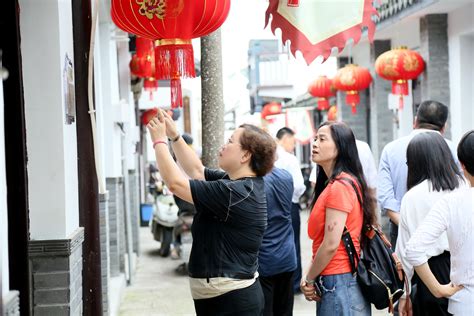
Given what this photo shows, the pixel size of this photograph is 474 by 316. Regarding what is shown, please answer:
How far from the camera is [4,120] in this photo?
12.6ft

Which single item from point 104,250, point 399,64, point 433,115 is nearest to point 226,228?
point 433,115

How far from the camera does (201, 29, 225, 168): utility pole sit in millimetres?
6281

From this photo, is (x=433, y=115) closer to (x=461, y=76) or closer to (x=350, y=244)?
(x=350, y=244)

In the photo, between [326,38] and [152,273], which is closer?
[326,38]

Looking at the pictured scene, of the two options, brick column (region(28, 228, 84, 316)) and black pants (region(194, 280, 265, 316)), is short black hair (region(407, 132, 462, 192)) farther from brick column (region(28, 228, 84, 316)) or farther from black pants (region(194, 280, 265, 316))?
brick column (region(28, 228, 84, 316))

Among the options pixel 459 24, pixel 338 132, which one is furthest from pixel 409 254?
pixel 459 24

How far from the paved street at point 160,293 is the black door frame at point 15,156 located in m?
4.73

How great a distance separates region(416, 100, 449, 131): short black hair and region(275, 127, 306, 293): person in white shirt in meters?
2.24

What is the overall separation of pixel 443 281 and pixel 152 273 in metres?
7.34

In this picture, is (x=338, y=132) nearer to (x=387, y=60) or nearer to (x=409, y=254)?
(x=409, y=254)

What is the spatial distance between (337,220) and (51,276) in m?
1.62

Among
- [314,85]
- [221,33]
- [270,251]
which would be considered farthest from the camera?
[314,85]

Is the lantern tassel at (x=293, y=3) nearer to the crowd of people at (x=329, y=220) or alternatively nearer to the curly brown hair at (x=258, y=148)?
the crowd of people at (x=329, y=220)

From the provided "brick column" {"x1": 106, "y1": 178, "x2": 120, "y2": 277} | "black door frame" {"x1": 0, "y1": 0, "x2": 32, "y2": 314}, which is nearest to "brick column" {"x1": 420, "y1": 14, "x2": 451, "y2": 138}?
"brick column" {"x1": 106, "y1": 178, "x2": 120, "y2": 277}
